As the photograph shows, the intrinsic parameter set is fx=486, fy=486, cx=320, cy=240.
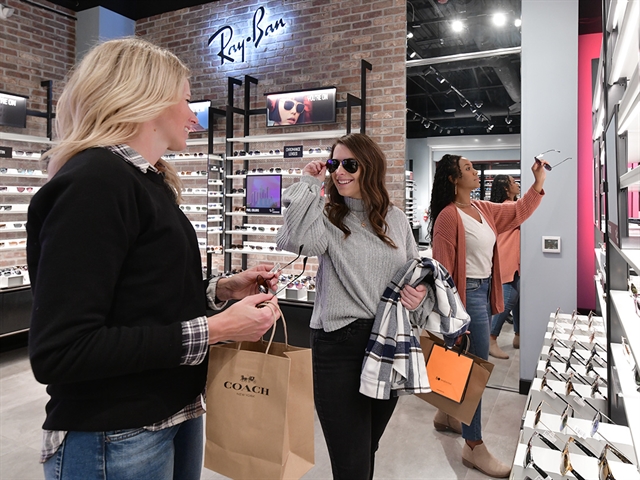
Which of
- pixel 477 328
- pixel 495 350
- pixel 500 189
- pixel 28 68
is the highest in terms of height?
pixel 28 68

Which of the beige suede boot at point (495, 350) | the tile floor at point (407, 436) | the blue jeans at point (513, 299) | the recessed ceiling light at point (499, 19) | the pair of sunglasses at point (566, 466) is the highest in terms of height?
the recessed ceiling light at point (499, 19)

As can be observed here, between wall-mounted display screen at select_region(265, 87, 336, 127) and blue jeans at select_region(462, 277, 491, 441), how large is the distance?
254cm

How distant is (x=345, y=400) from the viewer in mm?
1752

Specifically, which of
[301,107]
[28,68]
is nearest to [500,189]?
[301,107]

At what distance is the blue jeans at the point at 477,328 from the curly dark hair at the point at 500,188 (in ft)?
3.80

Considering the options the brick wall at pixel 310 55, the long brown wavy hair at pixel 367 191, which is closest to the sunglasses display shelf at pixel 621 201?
the long brown wavy hair at pixel 367 191

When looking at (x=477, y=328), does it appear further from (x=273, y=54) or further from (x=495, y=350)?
(x=273, y=54)

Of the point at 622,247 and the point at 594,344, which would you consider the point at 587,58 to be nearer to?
the point at 594,344

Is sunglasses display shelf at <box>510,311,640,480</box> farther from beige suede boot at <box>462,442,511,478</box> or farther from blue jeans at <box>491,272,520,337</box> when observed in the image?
blue jeans at <box>491,272,520,337</box>

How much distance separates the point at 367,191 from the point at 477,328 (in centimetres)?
126

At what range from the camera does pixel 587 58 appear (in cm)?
372

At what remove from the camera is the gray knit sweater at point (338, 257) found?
179cm

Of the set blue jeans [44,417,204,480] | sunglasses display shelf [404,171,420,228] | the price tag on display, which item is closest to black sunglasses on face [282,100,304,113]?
sunglasses display shelf [404,171,420,228]

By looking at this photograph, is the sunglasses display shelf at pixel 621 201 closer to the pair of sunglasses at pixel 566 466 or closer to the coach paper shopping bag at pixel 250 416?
the pair of sunglasses at pixel 566 466
